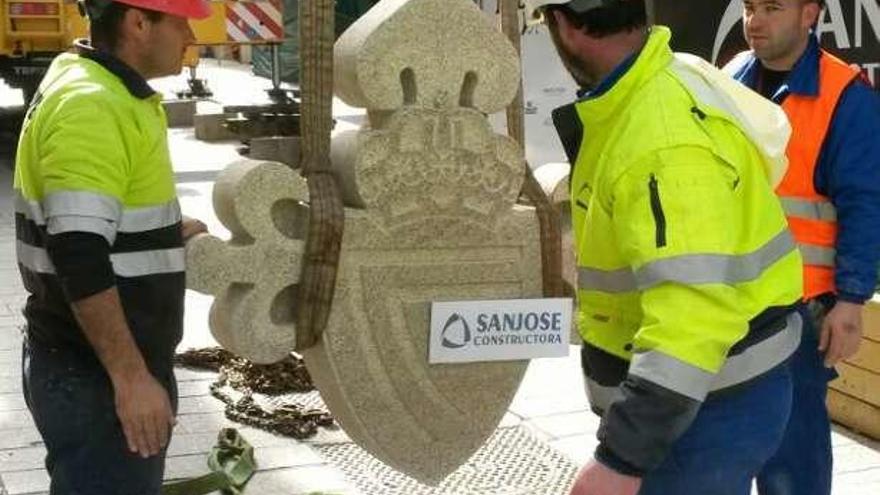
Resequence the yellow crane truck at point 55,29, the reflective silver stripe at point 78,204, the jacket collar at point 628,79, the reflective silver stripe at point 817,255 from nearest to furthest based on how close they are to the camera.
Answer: the jacket collar at point 628,79 < the reflective silver stripe at point 78,204 < the reflective silver stripe at point 817,255 < the yellow crane truck at point 55,29

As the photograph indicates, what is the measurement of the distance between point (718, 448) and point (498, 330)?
115 centimetres

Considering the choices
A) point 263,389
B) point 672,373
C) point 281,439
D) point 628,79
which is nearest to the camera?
point 672,373

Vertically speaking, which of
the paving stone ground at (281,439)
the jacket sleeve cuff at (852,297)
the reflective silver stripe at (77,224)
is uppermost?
the reflective silver stripe at (77,224)

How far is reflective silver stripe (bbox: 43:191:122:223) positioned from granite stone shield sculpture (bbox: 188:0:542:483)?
1.70ft

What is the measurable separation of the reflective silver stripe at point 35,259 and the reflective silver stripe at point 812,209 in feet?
6.14

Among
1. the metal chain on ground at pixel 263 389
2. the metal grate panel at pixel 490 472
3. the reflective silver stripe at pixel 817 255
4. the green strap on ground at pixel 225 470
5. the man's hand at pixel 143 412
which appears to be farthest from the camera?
the metal chain on ground at pixel 263 389

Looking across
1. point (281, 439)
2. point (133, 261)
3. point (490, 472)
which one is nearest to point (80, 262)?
point (133, 261)

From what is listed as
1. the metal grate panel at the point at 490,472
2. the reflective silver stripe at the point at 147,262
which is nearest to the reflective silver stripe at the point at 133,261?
the reflective silver stripe at the point at 147,262

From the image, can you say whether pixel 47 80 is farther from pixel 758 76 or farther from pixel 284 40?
pixel 284 40

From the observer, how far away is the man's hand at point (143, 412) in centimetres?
263

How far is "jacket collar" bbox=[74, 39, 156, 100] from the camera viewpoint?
267cm

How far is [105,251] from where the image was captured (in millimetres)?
2539

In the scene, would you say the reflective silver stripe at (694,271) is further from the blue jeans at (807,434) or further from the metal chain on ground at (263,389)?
the metal chain on ground at (263,389)

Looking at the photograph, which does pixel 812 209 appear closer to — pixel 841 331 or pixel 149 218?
pixel 841 331
